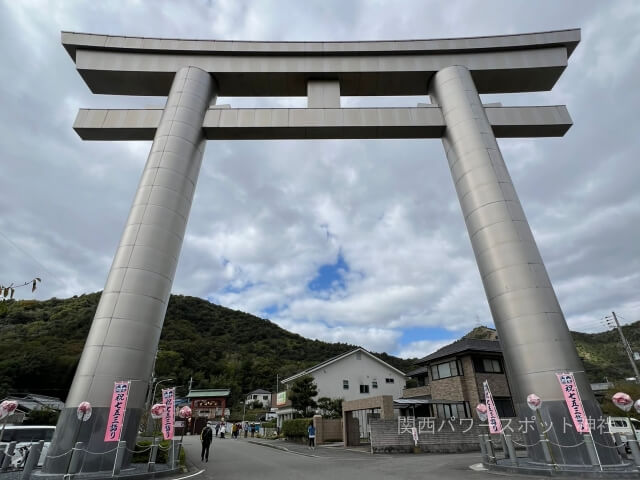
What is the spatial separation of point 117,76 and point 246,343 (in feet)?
292

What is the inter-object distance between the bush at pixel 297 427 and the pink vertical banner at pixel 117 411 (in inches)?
753

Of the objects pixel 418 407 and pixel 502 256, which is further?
pixel 418 407

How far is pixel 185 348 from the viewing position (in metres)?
77.6

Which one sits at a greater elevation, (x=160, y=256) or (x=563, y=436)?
(x=160, y=256)

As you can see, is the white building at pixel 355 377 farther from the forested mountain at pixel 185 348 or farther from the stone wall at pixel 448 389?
the forested mountain at pixel 185 348

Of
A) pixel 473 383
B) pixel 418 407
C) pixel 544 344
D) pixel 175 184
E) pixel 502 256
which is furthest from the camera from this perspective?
pixel 418 407

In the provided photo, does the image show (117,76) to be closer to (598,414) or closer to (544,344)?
(544,344)

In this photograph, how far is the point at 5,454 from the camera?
400 inches

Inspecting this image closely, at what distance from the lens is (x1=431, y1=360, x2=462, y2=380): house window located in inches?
1036

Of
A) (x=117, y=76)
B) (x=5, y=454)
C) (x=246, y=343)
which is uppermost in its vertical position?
(x=246, y=343)

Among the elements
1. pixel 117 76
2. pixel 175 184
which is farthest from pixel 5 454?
pixel 117 76

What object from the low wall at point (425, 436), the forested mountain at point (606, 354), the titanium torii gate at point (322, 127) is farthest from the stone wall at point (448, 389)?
the forested mountain at point (606, 354)

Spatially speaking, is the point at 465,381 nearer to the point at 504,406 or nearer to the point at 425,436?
the point at 504,406

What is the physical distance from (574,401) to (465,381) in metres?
18.2
